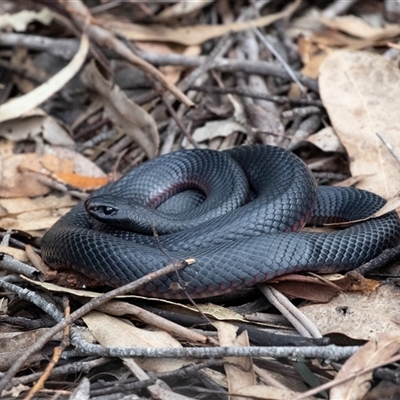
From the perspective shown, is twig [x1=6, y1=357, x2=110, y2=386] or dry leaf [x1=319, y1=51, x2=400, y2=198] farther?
dry leaf [x1=319, y1=51, x2=400, y2=198]

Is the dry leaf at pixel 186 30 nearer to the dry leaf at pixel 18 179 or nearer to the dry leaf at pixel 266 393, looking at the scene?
the dry leaf at pixel 18 179

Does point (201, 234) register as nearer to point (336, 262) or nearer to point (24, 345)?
point (336, 262)

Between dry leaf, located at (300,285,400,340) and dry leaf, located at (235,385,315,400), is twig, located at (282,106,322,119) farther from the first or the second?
dry leaf, located at (235,385,315,400)

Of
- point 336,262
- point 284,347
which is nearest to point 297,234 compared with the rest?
point 336,262

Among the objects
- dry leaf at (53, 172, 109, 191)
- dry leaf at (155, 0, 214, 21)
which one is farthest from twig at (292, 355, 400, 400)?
dry leaf at (155, 0, 214, 21)

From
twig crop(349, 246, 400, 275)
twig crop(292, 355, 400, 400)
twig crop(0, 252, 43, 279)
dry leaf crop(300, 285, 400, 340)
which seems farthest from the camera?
twig crop(0, 252, 43, 279)

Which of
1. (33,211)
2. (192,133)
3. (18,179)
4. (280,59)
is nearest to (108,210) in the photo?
(33,211)
